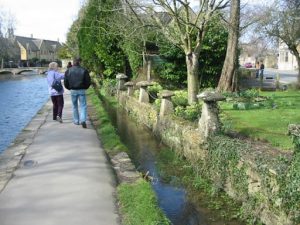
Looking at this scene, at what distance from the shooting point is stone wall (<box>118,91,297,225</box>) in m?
5.19

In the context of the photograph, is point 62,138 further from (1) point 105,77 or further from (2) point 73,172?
(1) point 105,77

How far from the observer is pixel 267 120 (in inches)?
437

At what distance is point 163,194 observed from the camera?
701 centimetres

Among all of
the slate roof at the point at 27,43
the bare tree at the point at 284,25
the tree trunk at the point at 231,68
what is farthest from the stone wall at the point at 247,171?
the slate roof at the point at 27,43

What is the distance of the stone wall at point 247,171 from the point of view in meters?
5.19

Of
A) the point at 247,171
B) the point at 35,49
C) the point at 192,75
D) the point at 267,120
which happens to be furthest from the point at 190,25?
the point at 35,49

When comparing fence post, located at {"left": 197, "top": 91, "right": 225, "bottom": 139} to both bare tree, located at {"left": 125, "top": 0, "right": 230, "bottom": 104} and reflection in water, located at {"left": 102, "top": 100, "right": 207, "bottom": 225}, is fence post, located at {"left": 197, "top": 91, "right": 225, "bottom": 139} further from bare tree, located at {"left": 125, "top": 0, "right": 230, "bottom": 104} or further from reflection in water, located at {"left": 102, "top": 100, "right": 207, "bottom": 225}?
bare tree, located at {"left": 125, "top": 0, "right": 230, "bottom": 104}

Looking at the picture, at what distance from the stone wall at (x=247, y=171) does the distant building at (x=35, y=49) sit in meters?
110

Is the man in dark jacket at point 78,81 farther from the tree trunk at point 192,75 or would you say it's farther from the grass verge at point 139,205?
the grass verge at point 139,205

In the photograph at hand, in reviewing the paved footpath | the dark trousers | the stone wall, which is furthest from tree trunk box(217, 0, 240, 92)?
the paved footpath

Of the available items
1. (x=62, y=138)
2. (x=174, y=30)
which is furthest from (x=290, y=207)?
(x=174, y=30)

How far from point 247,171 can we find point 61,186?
2.55 m

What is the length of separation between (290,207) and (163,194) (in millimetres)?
2560

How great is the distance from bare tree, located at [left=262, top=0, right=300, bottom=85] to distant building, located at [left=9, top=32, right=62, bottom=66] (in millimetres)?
95153
